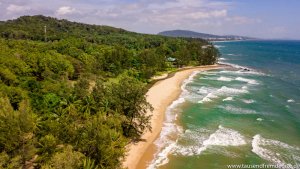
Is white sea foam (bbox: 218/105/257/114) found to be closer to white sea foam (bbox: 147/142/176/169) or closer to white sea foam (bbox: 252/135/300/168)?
white sea foam (bbox: 252/135/300/168)

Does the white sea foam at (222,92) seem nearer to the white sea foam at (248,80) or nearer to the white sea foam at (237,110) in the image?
the white sea foam at (237,110)

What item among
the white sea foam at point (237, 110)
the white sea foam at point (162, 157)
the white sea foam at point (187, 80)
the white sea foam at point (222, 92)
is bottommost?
the white sea foam at point (162, 157)

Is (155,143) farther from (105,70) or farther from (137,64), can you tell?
(137,64)

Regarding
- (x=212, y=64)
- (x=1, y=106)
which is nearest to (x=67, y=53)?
(x=1, y=106)

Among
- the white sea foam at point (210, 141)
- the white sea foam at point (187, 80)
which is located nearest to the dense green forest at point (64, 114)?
the white sea foam at point (210, 141)

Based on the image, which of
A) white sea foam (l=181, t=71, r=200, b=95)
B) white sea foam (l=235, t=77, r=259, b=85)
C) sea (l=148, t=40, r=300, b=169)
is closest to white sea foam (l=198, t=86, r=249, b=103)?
sea (l=148, t=40, r=300, b=169)

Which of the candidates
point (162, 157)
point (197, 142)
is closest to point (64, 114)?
point (162, 157)
